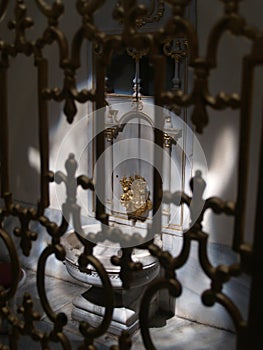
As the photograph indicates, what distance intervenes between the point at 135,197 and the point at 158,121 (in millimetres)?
2606

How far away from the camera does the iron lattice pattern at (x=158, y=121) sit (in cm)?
61

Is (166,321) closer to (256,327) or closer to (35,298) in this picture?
(35,298)

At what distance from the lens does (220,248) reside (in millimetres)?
3018

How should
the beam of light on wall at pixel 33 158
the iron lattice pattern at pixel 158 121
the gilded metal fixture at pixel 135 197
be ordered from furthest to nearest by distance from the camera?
1. the beam of light on wall at pixel 33 158
2. the gilded metal fixture at pixel 135 197
3. the iron lattice pattern at pixel 158 121

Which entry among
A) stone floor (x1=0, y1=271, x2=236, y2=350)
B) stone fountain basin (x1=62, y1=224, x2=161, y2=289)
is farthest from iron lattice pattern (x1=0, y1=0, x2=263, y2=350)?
stone floor (x1=0, y1=271, x2=236, y2=350)

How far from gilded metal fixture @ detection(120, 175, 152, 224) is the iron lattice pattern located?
2.41 m

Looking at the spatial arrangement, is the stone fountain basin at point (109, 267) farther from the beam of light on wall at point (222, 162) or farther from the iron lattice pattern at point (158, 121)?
the iron lattice pattern at point (158, 121)

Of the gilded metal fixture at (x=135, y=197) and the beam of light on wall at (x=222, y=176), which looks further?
the gilded metal fixture at (x=135, y=197)

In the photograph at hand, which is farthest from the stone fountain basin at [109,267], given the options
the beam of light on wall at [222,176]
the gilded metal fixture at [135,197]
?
the beam of light on wall at [222,176]

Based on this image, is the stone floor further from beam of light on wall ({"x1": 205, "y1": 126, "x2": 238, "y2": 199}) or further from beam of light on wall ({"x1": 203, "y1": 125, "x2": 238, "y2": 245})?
beam of light on wall ({"x1": 205, "y1": 126, "x2": 238, "y2": 199})

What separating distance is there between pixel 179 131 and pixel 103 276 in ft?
7.92

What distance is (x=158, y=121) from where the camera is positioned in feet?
2.47

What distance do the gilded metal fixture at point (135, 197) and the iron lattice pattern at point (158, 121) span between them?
2.41 metres

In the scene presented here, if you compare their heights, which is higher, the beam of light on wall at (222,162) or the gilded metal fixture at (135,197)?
the beam of light on wall at (222,162)
